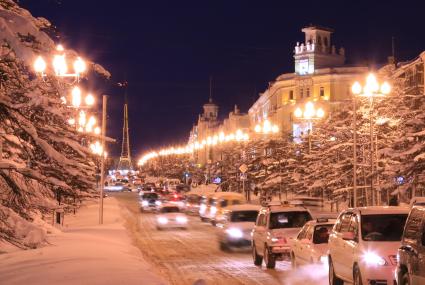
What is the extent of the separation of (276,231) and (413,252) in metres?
10.9

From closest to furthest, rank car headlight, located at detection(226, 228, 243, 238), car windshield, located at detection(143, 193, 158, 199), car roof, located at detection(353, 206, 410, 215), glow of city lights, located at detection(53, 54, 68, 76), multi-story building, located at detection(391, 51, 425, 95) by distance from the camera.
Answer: glow of city lights, located at detection(53, 54, 68, 76) < car roof, located at detection(353, 206, 410, 215) < car headlight, located at detection(226, 228, 243, 238) < multi-story building, located at detection(391, 51, 425, 95) < car windshield, located at detection(143, 193, 158, 199)

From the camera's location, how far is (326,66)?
97312mm

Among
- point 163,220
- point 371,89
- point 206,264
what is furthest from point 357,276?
point 163,220

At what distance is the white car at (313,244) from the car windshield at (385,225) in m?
3.20

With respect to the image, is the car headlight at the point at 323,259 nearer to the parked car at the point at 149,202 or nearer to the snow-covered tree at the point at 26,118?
the snow-covered tree at the point at 26,118

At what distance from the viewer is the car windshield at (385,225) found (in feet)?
46.4

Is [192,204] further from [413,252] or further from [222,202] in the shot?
[413,252]

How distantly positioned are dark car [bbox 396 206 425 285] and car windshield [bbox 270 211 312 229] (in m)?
10.6

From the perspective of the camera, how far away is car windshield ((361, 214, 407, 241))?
46.4 ft

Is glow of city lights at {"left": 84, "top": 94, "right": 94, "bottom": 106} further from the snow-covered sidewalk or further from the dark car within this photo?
the dark car

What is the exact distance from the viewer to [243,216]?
93.7 feet

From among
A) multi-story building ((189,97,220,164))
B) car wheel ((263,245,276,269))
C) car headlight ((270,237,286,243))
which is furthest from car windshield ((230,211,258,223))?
multi-story building ((189,97,220,164))

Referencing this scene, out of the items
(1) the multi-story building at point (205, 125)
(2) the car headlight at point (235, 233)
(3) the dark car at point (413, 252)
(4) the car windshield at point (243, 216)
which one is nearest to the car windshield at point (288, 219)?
(2) the car headlight at point (235, 233)

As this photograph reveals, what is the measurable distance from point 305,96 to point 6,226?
8093cm
